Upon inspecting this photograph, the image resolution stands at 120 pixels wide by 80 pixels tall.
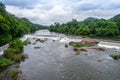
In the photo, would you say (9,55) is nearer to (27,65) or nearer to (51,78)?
(27,65)

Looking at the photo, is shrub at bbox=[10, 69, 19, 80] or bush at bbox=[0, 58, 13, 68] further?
bush at bbox=[0, 58, 13, 68]

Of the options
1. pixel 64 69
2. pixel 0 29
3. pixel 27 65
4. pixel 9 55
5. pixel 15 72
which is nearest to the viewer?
pixel 15 72

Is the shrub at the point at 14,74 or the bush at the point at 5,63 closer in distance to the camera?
the shrub at the point at 14,74

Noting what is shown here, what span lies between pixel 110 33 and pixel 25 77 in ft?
217

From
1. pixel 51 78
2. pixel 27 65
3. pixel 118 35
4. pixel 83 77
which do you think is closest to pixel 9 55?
pixel 27 65

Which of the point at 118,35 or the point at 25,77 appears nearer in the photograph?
the point at 25,77

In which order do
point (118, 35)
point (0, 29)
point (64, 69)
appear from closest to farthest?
point (64, 69), point (0, 29), point (118, 35)

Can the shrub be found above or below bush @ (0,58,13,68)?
below

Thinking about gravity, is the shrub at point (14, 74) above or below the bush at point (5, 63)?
below

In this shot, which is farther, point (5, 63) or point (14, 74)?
point (5, 63)

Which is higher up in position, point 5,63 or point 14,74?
point 5,63

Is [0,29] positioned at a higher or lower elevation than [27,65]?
higher

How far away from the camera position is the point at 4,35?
54.3 meters

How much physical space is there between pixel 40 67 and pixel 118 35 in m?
60.0
